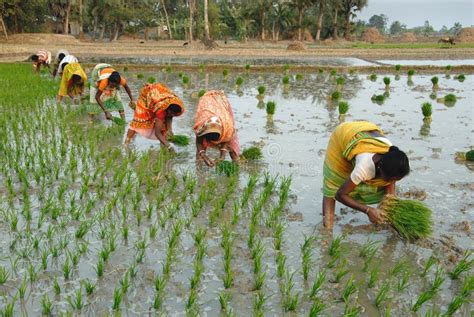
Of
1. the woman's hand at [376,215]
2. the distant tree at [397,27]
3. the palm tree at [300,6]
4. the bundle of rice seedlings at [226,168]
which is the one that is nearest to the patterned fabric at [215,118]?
the bundle of rice seedlings at [226,168]

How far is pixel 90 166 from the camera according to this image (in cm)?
518

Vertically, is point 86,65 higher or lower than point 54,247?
higher

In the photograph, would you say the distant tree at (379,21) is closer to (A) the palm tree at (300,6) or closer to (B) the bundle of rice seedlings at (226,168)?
(A) the palm tree at (300,6)

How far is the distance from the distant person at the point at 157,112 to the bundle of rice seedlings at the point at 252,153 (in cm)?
90

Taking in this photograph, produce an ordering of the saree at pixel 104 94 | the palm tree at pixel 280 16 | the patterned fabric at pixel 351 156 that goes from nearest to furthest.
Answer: the patterned fabric at pixel 351 156, the saree at pixel 104 94, the palm tree at pixel 280 16

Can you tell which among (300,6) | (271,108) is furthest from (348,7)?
(271,108)

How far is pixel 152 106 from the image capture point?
5.48 meters

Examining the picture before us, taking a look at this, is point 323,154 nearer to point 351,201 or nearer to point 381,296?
point 351,201

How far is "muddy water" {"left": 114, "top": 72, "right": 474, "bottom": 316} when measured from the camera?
303cm

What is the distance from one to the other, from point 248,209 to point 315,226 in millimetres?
657

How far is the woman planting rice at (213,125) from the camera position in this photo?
4.57 meters

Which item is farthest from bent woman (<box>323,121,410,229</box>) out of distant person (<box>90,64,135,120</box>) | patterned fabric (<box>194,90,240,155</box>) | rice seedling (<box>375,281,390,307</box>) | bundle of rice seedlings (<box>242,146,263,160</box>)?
distant person (<box>90,64,135,120</box>)

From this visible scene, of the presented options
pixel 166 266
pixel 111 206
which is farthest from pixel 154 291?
pixel 111 206

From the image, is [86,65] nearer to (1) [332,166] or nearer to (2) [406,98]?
(2) [406,98]
